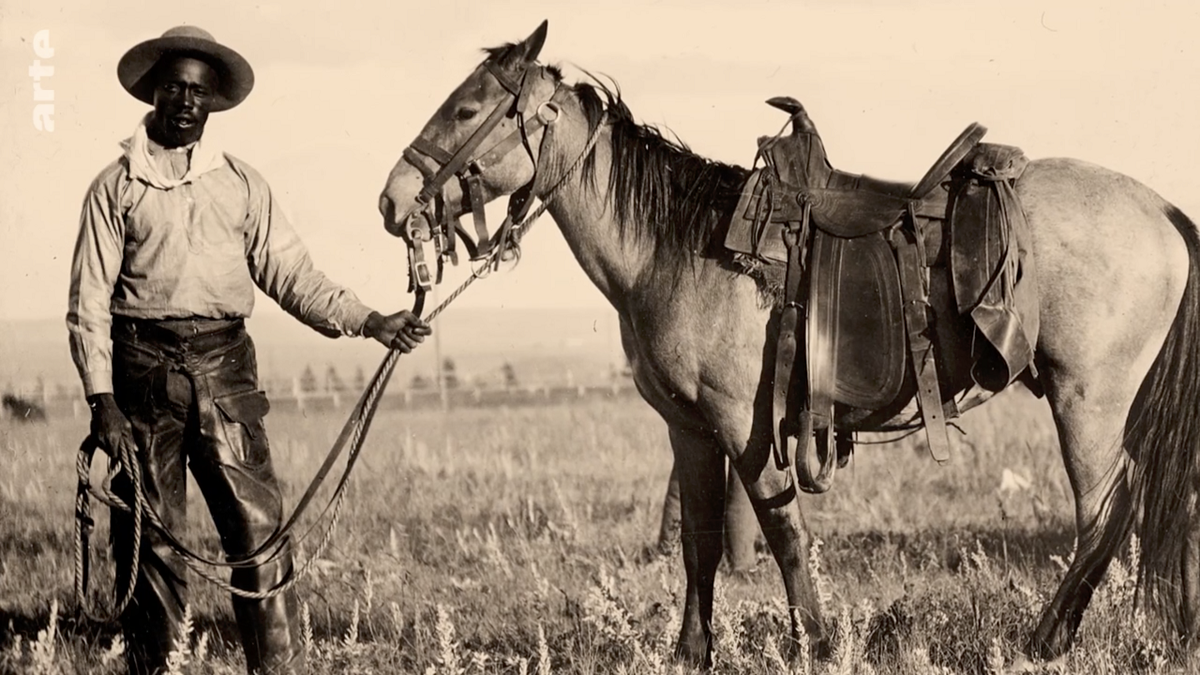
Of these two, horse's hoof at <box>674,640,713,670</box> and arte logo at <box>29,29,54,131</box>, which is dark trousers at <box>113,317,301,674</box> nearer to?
horse's hoof at <box>674,640,713,670</box>

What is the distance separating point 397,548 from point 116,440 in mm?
3257

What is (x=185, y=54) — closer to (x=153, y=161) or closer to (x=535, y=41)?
(x=153, y=161)

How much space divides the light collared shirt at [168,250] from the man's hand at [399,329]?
68mm

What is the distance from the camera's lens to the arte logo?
5473 millimetres

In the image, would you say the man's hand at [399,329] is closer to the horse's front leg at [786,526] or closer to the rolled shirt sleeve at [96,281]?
the rolled shirt sleeve at [96,281]

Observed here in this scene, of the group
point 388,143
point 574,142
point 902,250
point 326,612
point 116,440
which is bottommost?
point 326,612

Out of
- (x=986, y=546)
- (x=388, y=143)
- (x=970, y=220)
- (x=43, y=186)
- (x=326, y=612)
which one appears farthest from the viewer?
(x=388, y=143)

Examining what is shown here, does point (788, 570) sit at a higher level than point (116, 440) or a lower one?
lower

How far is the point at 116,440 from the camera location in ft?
13.0

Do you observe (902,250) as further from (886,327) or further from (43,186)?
(43,186)

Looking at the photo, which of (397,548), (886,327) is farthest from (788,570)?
(397,548)

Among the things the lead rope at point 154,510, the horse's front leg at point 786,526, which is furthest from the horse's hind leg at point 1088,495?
the lead rope at point 154,510

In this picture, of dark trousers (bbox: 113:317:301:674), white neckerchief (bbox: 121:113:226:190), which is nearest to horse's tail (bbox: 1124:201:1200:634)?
dark trousers (bbox: 113:317:301:674)

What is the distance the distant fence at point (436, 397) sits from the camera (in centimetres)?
2203
